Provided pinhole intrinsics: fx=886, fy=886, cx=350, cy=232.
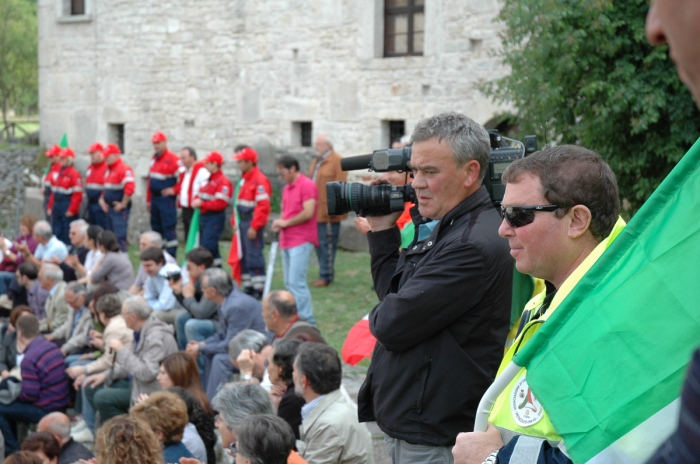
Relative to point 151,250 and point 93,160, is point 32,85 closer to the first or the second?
point 93,160

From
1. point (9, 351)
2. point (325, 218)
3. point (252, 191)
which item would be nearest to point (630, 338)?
point (9, 351)

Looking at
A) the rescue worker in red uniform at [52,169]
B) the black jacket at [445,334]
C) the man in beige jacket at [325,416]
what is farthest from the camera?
the rescue worker in red uniform at [52,169]

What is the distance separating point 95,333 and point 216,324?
1.05 metres

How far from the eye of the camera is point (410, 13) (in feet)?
44.3

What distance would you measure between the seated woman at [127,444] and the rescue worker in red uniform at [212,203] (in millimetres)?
7208

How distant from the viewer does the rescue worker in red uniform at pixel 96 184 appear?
13547mm

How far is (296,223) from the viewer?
32.0ft

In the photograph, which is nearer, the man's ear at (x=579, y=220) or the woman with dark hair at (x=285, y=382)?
the man's ear at (x=579, y=220)

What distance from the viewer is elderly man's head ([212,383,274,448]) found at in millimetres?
4536

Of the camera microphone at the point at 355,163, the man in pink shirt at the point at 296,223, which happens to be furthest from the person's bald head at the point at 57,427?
the man in pink shirt at the point at 296,223

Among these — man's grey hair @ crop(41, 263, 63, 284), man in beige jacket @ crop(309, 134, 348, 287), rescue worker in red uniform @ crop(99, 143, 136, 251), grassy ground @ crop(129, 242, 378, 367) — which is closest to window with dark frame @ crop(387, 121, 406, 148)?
grassy ground @ crop(129, 242, 378, 367)

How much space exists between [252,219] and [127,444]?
648 centimetres

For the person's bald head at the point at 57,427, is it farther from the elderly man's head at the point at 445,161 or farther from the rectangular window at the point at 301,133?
the rectangular window at the point at 301,133

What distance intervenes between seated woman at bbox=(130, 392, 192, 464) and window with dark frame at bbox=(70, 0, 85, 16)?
567 inches
